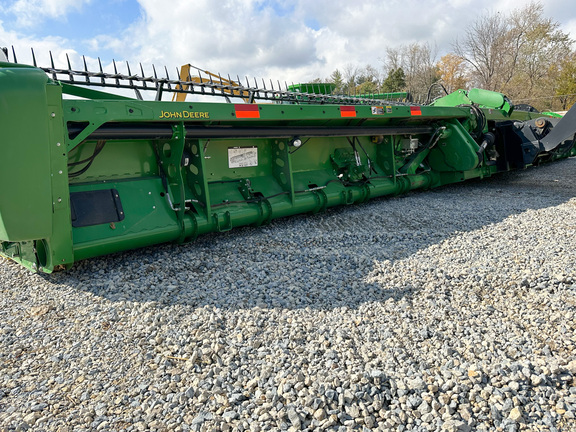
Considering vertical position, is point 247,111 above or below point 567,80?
below

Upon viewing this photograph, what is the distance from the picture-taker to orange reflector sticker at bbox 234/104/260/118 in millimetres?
3672

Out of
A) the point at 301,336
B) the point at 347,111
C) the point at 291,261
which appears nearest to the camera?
the point at 301,336

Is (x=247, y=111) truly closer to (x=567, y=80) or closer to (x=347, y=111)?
(x=347, y=111)

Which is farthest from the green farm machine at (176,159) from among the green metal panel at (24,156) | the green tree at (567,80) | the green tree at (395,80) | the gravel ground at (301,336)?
the green tree at (395,80)

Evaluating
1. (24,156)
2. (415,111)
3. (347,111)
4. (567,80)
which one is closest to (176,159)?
(24,156)

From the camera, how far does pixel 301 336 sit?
221cm

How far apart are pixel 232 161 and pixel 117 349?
2405 mm

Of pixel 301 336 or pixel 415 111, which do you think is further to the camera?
pixel 415 111

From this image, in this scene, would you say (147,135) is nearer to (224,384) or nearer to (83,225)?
(83,225)

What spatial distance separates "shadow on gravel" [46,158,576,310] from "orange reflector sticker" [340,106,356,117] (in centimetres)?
109

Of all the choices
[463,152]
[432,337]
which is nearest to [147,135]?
[432,337]

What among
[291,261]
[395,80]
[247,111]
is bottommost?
[291,261]

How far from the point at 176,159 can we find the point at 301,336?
201 cm

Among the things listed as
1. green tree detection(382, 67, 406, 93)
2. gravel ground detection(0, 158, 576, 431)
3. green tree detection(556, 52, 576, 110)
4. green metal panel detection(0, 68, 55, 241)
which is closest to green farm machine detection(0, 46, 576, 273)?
green metal panel detection(0, 68, 55, 241)
